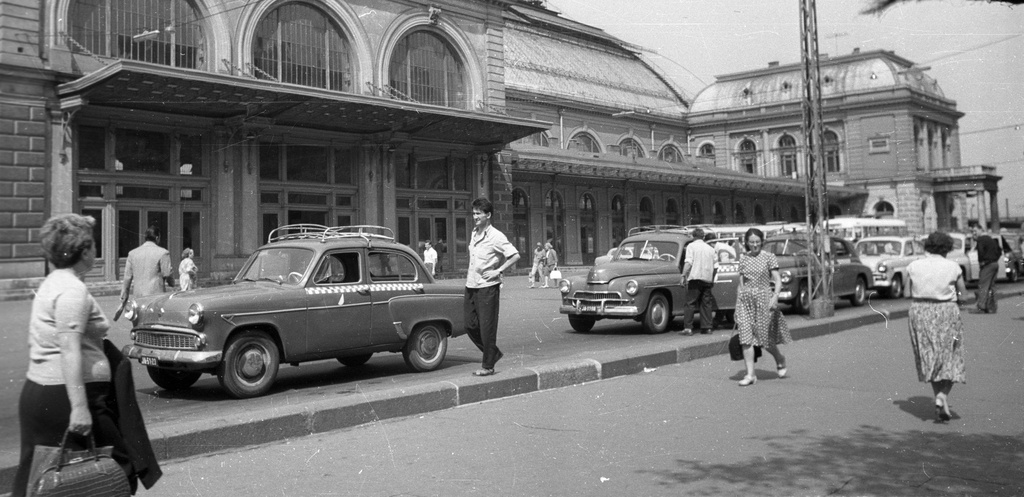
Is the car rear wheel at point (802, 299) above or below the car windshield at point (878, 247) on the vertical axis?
below

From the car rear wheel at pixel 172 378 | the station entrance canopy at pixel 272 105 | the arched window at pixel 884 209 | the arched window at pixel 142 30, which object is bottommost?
the car rear wheel at pixel 172 378

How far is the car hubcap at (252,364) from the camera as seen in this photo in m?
8.55

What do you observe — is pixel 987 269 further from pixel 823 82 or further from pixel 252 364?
pixel 823 82

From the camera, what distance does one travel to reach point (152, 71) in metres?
22.1

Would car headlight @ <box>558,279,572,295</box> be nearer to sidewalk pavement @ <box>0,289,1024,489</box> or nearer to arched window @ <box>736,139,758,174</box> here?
sidewalk pavement @ <box>0,289,1024,489</box>

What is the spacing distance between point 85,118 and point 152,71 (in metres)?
3.55

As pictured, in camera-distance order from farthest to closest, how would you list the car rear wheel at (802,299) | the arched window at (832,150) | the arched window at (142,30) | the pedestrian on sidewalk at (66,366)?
the arched window at (832,150), the arched window at (142,30), the car rear wheel at (802,299), the pedestrian on sidewalk at (66,366)

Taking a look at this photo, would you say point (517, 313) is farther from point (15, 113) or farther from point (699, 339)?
point (15, 113)

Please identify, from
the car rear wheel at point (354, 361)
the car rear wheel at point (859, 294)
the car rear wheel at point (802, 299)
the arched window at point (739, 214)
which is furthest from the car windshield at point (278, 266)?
the arched window at point (739, 214)

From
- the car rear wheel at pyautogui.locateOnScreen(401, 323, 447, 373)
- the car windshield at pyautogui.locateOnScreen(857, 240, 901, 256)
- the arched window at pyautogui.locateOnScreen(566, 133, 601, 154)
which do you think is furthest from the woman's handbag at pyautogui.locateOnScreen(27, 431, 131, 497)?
the arched window at pyautogui.locateOnScreen(566, 133, 601, 154)

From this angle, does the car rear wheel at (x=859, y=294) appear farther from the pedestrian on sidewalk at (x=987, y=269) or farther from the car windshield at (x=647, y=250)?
the car windshield at (x=647, y=250)

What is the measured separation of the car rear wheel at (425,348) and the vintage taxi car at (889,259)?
50.3 ft

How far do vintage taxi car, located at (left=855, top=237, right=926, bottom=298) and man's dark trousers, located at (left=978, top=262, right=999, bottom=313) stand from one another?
13.2 ft

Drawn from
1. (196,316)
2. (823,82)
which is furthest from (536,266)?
(823,82)
